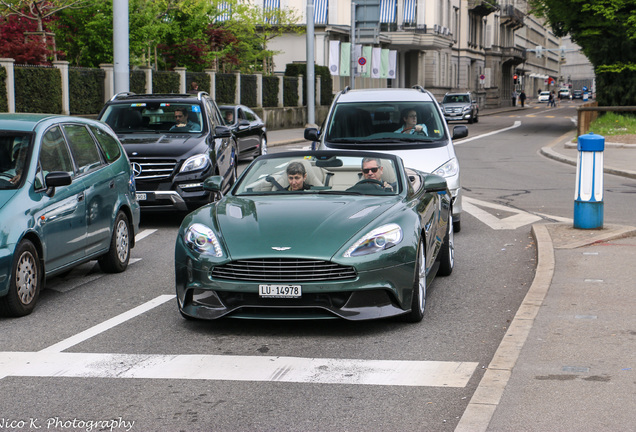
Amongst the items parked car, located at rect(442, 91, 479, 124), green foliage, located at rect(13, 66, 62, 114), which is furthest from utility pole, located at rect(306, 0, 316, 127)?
parked car, located at rect(442, 91, 479, 124)

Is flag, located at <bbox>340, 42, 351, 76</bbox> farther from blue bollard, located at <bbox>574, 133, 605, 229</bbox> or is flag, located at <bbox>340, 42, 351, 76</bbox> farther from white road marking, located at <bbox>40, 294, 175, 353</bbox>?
white road marking, located at <bbox>40, 294, 175, 353</bbox>

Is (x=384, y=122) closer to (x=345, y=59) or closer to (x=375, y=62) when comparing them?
(x=345, y=59)

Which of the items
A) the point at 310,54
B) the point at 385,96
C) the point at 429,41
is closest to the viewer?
the point at 385,96

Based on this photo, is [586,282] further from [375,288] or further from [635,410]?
[635,410]

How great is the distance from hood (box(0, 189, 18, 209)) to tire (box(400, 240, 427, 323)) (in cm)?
314

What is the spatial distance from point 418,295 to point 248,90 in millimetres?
37133

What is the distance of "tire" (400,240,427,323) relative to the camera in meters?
7.22

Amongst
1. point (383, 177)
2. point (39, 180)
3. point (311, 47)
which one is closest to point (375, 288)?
point (383, 177)

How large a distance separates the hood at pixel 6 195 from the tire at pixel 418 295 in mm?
3143

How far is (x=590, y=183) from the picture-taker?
37.1ft

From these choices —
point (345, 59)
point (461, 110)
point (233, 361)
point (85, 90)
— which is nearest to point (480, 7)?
point (461, 110)

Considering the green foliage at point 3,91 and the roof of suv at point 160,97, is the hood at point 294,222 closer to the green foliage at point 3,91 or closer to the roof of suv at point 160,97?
the roof of suv at point 160,97

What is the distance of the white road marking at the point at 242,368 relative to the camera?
19.0 feet

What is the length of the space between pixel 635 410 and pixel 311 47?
110 ft
